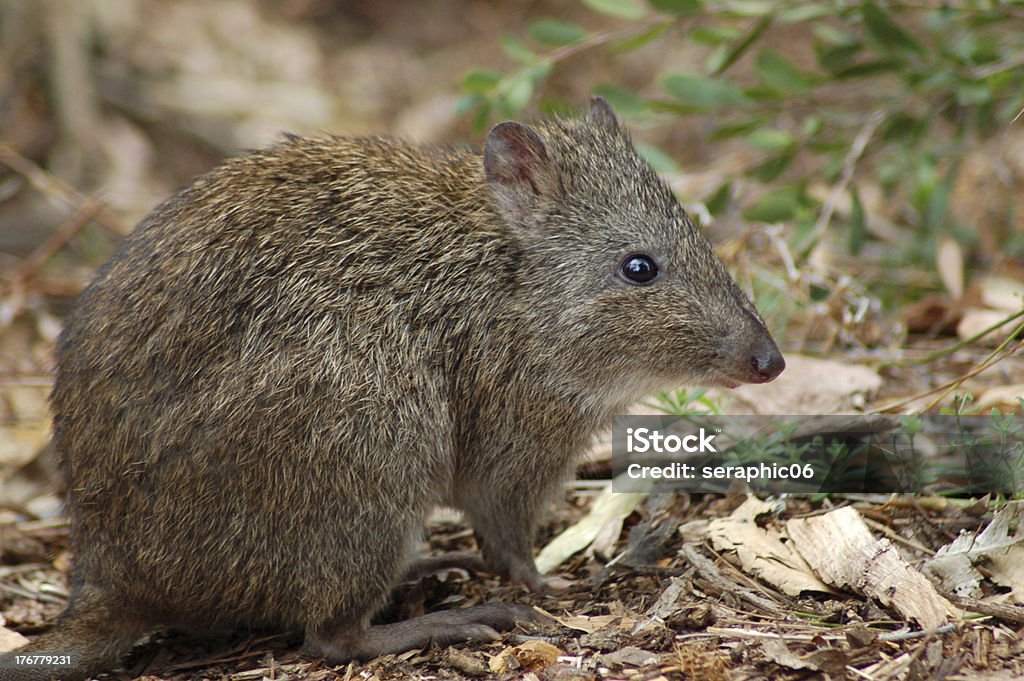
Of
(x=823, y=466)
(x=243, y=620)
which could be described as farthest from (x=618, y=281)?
(x=243, y=620)

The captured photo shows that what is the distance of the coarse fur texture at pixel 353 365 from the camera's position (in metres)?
4.46

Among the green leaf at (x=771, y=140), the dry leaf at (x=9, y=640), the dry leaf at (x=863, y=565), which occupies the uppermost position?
the green leaf at (x=771, y=140)

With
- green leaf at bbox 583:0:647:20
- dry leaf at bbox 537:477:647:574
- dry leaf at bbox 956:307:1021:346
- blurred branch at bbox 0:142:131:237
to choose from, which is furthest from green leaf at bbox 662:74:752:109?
blurred branch at bbox 0:142:131:237

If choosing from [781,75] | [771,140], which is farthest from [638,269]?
[781,75]

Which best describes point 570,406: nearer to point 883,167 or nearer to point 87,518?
point 87,518

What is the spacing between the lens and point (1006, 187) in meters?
8.95

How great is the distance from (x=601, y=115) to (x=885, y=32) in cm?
216

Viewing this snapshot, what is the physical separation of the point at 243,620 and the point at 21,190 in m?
6.92

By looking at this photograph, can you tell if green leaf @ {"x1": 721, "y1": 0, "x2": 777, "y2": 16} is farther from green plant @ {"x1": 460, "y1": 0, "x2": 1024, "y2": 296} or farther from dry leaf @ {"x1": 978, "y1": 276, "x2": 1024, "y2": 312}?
dry leaf @ {"x1": 978, "y1": 276, "x2": 1024, "y2": 312}

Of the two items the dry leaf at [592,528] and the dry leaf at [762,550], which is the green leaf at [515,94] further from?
the dry leaf at [762,550]

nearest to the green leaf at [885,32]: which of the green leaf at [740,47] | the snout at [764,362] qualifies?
the green leaf at [740,47]

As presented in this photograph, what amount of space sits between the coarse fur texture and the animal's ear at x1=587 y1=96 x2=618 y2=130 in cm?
12

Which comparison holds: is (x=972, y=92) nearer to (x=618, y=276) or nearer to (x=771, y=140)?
(x=771, y=140)

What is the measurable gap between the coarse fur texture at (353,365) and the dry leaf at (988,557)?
1076mm
